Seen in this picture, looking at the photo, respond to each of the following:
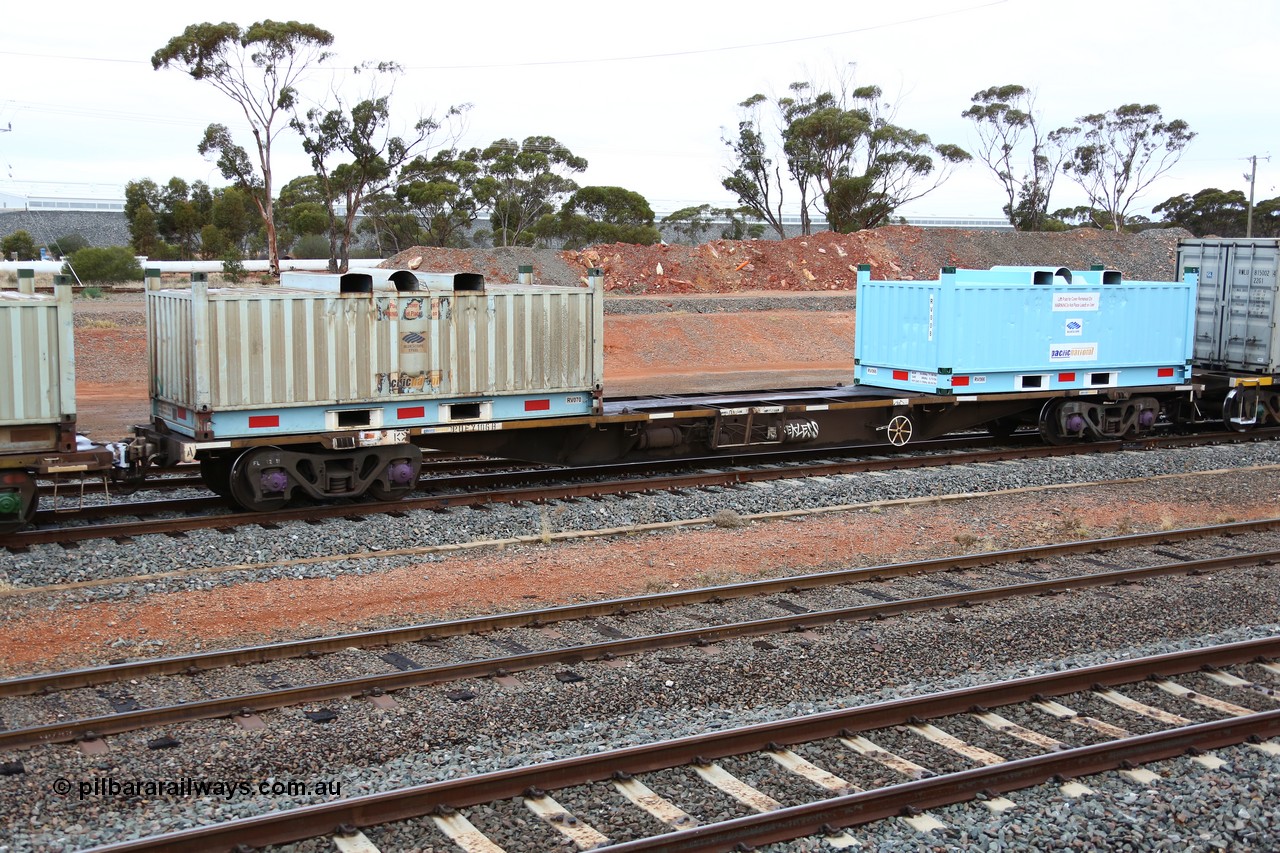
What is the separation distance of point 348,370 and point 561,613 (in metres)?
5.46

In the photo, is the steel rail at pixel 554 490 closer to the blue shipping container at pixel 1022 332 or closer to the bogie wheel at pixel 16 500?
the bogie wheel at pixel 16 500

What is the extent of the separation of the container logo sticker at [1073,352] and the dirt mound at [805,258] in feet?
75.4

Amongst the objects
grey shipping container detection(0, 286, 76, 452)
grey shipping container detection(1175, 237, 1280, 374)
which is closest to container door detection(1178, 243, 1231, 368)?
grey shipping container detection(1175, 237, 1280, 374)

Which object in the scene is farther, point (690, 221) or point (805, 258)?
point (690, 221)

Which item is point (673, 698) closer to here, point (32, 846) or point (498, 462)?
point (32, 846)

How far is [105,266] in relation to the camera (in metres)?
49.2

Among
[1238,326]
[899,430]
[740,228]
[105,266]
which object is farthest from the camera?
[740,228]

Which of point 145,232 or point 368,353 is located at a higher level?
point 145,232

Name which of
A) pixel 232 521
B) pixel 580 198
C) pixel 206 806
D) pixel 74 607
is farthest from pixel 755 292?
pixel 206 806

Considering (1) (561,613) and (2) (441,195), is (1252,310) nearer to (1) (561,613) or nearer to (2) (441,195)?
(1) (561,613)

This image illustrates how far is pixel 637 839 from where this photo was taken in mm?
6191

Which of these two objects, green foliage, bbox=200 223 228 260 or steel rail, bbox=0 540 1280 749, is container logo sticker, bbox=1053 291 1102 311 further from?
green foliage, bbox=200 223 228 260

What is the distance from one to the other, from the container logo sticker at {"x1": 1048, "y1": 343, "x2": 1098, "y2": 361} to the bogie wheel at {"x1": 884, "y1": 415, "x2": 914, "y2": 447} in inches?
107

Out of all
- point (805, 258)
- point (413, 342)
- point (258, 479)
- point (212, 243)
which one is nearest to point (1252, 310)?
point (413, 342)
